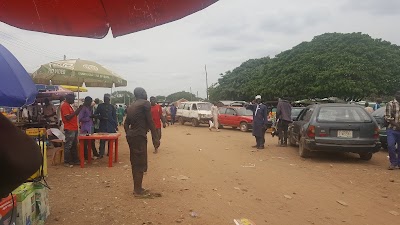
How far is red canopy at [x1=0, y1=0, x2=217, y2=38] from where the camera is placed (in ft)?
7.63

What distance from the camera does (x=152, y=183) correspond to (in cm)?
657

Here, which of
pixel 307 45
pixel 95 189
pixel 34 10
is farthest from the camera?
pixel 307 45

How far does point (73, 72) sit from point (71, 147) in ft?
6.75

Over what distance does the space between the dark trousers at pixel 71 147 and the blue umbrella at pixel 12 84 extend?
12.0 ft

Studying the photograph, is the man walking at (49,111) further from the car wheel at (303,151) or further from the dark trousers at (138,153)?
the car wheel at (303,151)

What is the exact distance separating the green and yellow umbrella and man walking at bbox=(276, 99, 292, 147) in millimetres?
5689

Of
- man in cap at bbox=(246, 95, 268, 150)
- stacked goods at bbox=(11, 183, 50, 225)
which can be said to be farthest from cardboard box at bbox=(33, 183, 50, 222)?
man in cap at bbox=(246, 95, 268, 150)

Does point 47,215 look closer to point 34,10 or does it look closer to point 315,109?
point 34,10

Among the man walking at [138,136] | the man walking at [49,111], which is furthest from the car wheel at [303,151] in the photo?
the man walking at [49,111]

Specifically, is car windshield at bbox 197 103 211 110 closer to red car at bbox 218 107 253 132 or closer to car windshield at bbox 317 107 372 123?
red car at bbox 218 107 253 132

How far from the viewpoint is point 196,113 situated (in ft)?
79.0

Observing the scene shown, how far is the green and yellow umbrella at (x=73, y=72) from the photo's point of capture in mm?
8875

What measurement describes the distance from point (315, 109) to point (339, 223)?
16.3 ft

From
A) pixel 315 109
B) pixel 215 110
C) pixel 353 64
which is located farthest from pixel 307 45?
pixel 315 109
